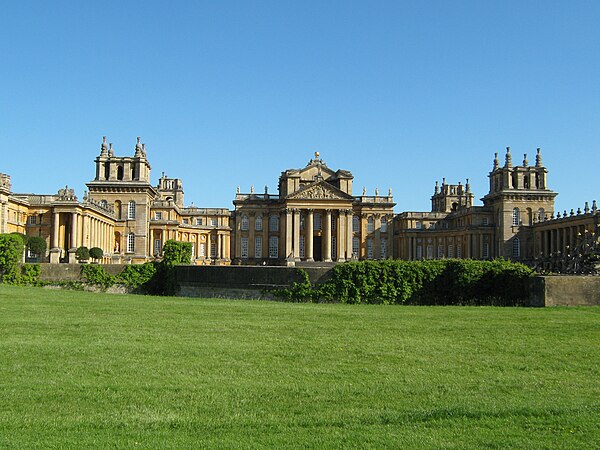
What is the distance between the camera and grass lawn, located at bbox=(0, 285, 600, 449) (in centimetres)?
724

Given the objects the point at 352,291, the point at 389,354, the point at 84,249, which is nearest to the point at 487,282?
the point at 352,291

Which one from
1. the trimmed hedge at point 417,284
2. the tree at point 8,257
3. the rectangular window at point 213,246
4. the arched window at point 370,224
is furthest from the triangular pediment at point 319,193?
the trimmed hedge at point 417,284

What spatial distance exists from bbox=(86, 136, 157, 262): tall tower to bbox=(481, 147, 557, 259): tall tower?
130ft

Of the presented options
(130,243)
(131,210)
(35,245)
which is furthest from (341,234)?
(35,245)

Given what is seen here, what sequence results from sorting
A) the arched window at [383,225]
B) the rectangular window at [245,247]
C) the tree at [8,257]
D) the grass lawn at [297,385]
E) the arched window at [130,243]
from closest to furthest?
the grass lawn at [297,385], the tree at [8,257], the arched window at [130,243], the rectangular window at [245,247], the arched window at [383,225]

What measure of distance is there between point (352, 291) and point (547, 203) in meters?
53.0

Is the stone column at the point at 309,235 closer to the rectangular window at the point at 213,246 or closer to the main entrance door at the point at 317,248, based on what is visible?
the main entrance door at the point at 317,248

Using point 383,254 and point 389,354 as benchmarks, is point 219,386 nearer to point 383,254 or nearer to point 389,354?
point 389,354

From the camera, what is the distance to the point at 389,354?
40.1 ft

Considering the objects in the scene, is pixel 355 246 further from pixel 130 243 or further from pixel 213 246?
pixel 130 243

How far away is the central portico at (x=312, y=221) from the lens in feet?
253

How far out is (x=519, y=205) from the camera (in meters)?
74.3

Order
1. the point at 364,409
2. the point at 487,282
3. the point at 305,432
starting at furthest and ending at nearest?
1. the point at 487,282
2. the point at 364,409
3. the point at 305,432

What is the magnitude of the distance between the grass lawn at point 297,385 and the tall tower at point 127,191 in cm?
5163
